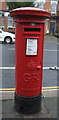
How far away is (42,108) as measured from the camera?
372cm

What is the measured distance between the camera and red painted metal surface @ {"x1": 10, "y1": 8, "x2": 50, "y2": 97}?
3.17 meters

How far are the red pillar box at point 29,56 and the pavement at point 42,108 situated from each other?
116mm

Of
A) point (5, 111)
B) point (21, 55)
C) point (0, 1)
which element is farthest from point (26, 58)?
point (0, 1)

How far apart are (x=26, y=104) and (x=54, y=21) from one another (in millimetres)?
29459

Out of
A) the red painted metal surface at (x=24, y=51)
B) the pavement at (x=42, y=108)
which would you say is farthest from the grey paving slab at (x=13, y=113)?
the red painted metal surface at (x=24, y=51)

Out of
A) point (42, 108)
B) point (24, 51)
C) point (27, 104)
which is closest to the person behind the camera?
point (24, 51)

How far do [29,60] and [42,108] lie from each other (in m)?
1.03

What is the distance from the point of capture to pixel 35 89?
3.50 meters

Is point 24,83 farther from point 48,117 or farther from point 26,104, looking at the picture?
point 48,117

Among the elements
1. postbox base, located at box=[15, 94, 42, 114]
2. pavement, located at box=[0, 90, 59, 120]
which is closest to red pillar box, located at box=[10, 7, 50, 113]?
postbox base, located at box=[15, 94, 42, 114]

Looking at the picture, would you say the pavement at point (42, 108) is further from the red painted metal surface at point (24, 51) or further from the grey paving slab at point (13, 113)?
the red painted metal surface at point (24, 51)

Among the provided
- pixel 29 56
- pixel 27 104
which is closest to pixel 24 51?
pixel 29 56

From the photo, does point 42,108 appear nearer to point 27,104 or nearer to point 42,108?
point 42,108

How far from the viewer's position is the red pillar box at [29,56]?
125 inches
